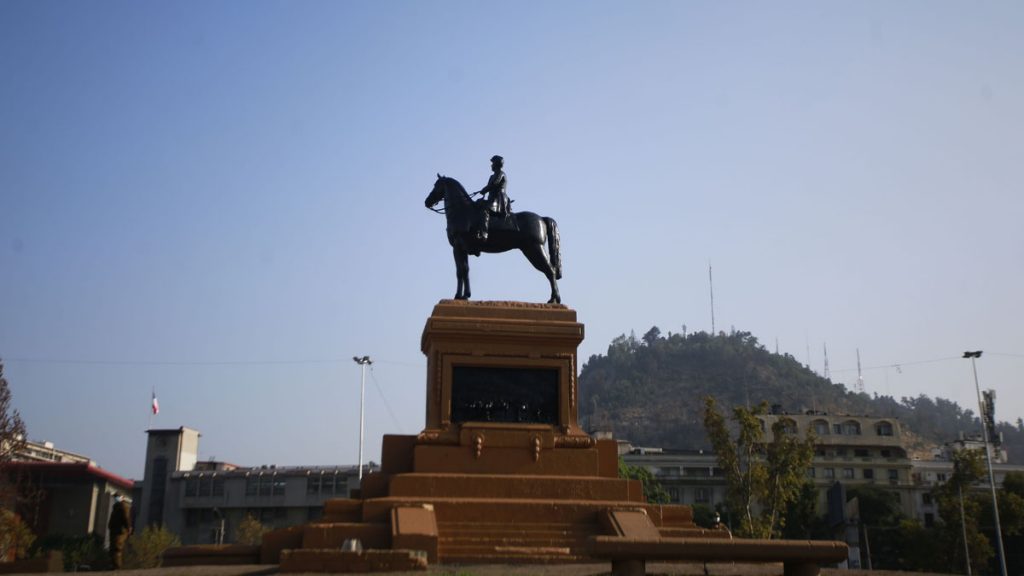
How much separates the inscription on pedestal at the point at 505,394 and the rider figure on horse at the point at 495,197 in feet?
11.6

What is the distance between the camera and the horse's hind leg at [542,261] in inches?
962

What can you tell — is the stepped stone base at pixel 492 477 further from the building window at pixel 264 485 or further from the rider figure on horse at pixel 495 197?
the building window at pixel 264 485

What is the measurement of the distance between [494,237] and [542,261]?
1.31 metres

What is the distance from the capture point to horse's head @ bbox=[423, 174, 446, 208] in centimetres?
2506

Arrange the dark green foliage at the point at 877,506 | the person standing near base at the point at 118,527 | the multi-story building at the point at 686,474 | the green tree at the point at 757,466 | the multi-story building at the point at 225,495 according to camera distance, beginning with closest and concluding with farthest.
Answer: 1. the person standing near base at the point at 118,527
2. the green tree at the point at 757,466
3. the multi-story building at the point at 225,495
4. the dark green foliage at the point at 877,506
5. the multi-story building at the point at 686,474

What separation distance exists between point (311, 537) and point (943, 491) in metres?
42.7

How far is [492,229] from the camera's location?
2430 cm

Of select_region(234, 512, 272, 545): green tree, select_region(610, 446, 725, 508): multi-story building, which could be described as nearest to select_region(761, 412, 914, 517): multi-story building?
select_region(610, 446, 725, 508): multi-story building

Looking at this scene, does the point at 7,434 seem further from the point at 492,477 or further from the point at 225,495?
the point at 225,495

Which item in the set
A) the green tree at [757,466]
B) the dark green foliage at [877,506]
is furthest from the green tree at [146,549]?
the dark green foliage at [877,506]

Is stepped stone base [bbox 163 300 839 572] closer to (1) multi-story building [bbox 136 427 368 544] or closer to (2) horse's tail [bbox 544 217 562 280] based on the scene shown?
(2) horse's tail [bbox 544 217 562 280]

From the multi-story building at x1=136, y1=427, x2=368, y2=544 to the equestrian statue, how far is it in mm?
44449

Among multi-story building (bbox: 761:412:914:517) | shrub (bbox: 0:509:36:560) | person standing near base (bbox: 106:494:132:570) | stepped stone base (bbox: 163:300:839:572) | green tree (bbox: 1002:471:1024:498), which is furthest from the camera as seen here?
multi-story building (bbox: 761:412:914:517)

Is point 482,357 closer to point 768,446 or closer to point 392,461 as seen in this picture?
point 392,461
